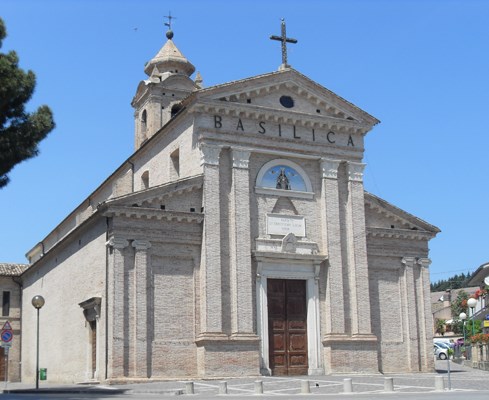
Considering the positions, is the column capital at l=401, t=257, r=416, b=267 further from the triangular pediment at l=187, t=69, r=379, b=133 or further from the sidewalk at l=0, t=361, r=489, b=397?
the sidewalk at l=0, t=361, r=489, b=397

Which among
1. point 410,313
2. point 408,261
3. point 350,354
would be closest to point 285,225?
point 350,354

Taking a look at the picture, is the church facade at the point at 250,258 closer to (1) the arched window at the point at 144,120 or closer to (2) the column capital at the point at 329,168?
(2) the column capital at the point at 329,168

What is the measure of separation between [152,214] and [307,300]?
7.32m

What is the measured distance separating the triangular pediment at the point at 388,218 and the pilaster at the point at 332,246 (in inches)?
78.2

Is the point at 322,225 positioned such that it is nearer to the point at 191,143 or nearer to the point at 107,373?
the point at 191,143

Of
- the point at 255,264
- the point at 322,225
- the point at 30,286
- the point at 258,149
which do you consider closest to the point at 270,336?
the point at 255,264

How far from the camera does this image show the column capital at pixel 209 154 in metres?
29.4

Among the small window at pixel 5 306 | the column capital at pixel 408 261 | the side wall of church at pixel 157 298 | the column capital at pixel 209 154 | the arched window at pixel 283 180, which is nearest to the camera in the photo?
the side wall of church at pixel 157 298

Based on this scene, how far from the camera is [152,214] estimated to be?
28.2 meters

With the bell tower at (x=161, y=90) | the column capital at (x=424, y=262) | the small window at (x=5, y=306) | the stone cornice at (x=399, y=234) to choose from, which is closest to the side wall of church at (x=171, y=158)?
the bell tower at (x=161, y=90)

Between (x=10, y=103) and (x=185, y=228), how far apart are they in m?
8.27

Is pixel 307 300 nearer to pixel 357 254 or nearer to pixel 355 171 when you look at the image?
pixel 357 254

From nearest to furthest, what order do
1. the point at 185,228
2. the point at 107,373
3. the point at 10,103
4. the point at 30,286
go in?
the point at 10,103 < the point at 107,373 < the point at 185,228 < the point at 30,286

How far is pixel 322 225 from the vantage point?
103 feet
